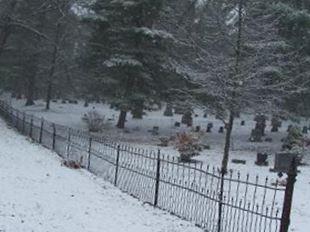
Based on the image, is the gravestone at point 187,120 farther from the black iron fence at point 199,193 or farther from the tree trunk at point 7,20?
the black iron fence at point 199,193

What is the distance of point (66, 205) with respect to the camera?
42.3 ft

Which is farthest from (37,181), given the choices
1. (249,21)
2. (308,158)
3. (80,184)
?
(308,158)

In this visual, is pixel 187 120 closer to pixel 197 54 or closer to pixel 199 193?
pixel 197 54

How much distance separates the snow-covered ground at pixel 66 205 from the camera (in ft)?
36.3

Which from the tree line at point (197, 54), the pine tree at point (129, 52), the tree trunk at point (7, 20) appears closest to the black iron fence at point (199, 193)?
the tree line at point (197, 54)

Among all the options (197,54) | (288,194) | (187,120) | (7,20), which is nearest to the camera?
(288,194)

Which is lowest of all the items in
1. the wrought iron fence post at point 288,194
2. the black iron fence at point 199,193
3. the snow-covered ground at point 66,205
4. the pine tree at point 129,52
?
the snow-covered ground at point 66,205

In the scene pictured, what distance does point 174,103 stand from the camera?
33.4 m

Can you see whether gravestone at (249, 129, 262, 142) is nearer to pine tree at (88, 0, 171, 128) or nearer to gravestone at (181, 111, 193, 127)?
pine tree at (88, 0, 171, 128)

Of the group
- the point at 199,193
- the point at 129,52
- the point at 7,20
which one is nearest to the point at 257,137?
the point at 129,52

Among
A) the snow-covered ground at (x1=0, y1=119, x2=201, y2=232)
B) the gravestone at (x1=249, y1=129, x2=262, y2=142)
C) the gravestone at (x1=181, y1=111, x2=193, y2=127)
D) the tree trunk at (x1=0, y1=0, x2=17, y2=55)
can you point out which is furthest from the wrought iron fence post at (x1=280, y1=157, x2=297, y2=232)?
the gravestone at (x1=181, y1=111, x2=193, y2=127)

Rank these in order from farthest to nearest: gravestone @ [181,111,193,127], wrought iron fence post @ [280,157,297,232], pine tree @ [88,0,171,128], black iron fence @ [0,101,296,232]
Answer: gravestone @ [181,111,193,127] → pine tree @ [88,0,171,128] → black iron fence @ [0,101,296,232] → wrought iron fence post @ [280,157,297,232]

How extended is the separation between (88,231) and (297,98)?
20.1 m

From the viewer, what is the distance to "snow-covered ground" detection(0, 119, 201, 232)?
1105cm
